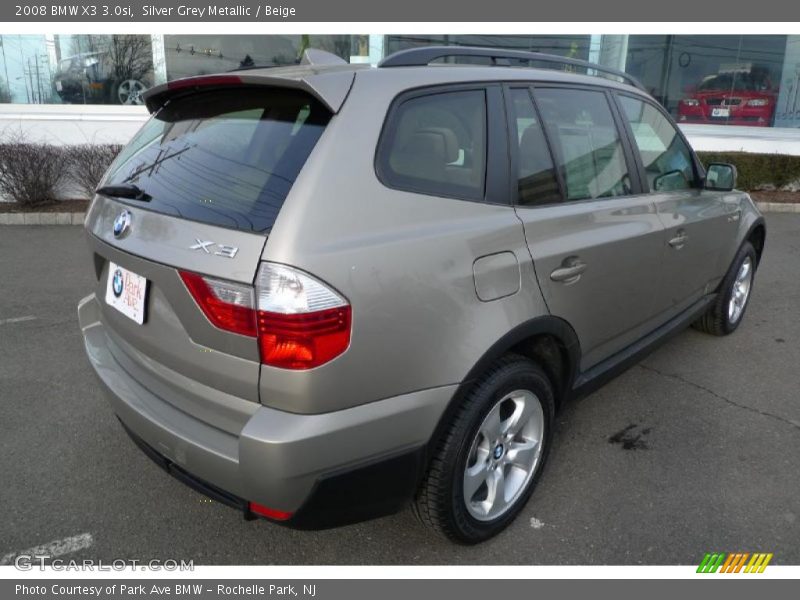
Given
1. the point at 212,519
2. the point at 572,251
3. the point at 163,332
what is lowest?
the point at 212,519

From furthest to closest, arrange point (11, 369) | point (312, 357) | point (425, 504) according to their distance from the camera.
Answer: point (11, 369), point (425, 504), point (312, 357)

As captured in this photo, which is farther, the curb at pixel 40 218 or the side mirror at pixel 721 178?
the curb at pixel 40 218

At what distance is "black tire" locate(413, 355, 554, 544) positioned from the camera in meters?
2.12

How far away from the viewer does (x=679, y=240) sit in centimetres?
335

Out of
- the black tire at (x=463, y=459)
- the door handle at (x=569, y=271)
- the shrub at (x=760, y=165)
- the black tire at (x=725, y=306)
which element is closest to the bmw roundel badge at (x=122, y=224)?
the black tire at (x=463, y=459)

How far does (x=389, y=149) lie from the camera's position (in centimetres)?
198

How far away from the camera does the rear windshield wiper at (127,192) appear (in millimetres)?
2184

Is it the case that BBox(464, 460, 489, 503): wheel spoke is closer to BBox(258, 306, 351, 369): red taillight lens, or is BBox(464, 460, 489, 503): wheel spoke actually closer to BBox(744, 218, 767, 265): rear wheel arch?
BBox(258, 306, 351, 369): red taillight lens

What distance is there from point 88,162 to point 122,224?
7654 mm

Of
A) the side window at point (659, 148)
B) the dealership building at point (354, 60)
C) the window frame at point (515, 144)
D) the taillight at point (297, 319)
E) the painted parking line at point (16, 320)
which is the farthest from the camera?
the dealership building at point (354, 60)

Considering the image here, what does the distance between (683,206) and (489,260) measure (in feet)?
6.16

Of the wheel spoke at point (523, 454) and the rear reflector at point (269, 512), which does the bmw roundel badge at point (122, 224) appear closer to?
the rear reflector at point (269, 512)

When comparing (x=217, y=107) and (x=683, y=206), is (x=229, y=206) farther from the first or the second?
(x=683, y=206)

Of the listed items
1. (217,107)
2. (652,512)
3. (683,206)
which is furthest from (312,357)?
(683,206)
